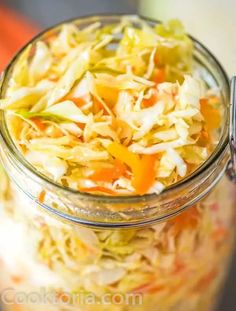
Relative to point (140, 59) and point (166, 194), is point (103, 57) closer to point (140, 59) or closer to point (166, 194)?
point (140, 59)

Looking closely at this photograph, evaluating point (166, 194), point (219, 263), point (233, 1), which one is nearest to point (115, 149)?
point (166, 194)

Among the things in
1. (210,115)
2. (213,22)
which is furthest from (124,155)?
(213,22)

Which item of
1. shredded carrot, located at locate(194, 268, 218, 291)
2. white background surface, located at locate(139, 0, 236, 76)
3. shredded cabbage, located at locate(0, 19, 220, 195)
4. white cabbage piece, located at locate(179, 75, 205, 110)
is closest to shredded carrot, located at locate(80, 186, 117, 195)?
shredded cabbage, located at locate(0, 19, 220, 195)

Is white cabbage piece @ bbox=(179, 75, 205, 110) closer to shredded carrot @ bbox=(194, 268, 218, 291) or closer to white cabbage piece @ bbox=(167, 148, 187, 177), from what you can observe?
white cabbage piece @ bbox=(167, 148, 187, 177)

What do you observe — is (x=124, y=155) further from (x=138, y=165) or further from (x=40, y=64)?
(x=40, y=64)

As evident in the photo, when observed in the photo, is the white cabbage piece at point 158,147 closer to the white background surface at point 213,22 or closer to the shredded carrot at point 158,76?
the shredded carrot at point 158,76

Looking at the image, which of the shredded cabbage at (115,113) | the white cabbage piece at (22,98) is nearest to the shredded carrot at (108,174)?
the shredded cabbage at (115,113)
